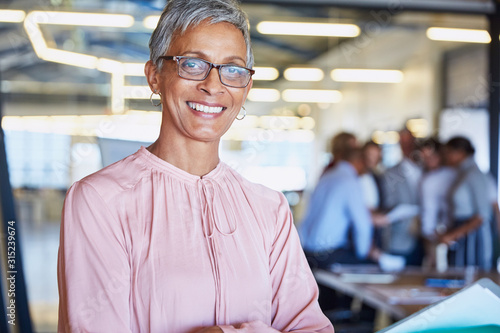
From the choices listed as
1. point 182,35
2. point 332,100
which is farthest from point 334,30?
point 182,35

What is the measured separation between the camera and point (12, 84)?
185 inches

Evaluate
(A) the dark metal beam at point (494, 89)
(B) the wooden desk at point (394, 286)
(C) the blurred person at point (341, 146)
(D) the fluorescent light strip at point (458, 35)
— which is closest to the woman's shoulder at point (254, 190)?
(B) the wooden desk at point (394, 286)

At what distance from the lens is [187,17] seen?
1157 millimetres

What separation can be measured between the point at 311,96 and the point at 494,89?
1857mm

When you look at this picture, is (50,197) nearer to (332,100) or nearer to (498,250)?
(332,100)

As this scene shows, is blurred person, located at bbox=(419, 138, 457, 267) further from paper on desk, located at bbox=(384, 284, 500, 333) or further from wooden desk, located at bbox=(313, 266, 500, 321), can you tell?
paper on desk, located at bbox=(384, 284, 500, 333)

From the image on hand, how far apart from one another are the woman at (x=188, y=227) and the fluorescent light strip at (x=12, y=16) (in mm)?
3572

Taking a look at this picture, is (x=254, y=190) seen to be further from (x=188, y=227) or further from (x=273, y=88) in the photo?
(x=273, y=88)

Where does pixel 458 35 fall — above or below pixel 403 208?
above

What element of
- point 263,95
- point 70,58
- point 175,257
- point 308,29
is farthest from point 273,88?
point 175,257

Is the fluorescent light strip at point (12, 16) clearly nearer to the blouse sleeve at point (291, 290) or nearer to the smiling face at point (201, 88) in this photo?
the smiling face at point (201, 88)

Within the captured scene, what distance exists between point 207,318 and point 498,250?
16.9ft

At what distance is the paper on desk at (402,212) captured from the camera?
583 cm

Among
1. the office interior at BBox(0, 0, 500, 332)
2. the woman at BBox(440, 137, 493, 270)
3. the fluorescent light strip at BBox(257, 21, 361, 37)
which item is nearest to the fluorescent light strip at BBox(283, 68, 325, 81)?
the office interior at BBox(0, 0, 500, 332)
